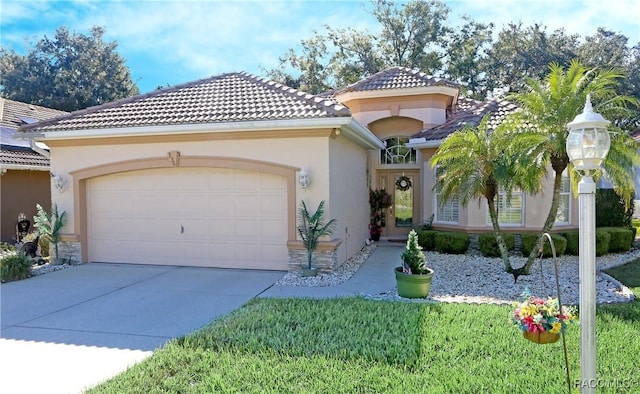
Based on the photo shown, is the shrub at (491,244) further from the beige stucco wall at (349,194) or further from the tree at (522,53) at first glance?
the tree at (522,53)

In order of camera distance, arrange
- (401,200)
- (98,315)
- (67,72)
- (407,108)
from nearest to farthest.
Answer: (98,315) < (407,108) < (401,200) < (67,72)

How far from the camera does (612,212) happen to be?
48.4 feet

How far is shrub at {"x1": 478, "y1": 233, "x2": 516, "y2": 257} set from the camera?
12.2 meters

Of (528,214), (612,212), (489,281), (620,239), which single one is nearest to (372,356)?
(489,281)

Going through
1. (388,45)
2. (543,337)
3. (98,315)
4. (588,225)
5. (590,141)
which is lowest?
(98,315)

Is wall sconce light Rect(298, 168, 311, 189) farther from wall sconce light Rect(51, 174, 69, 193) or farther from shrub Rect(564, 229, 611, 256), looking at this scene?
shrub Rect(564, 229, 611, 256)

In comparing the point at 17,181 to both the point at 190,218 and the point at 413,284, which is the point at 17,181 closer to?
the point at 190,218

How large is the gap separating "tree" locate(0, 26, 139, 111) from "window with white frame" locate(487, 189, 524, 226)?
102 ft

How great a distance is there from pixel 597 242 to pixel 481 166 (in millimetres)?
6438

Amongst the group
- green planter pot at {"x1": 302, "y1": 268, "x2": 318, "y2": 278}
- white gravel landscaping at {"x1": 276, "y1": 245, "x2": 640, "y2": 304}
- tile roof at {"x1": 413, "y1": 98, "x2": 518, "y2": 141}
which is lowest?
white gravel landscaping at {"x1": 276, "y1": 245, "x2": 640, "y2": 304}

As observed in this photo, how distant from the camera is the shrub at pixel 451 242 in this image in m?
12.5

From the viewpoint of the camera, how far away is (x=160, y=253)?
11062 mm

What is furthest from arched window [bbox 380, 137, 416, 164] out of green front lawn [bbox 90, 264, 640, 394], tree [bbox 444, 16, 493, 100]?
tree [bbox 444, 16, 493, 100]

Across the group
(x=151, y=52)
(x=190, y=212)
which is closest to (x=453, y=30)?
(x=151, y=52)
